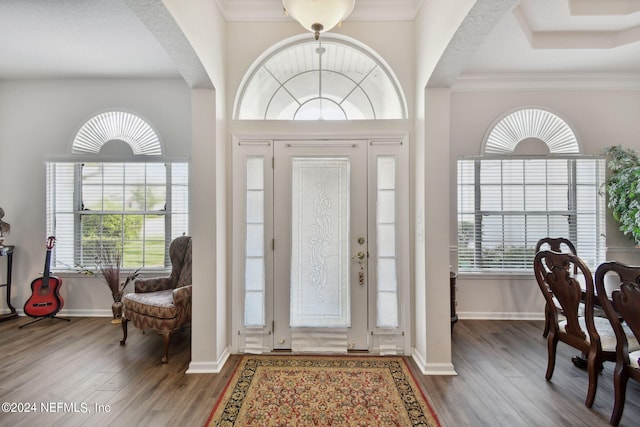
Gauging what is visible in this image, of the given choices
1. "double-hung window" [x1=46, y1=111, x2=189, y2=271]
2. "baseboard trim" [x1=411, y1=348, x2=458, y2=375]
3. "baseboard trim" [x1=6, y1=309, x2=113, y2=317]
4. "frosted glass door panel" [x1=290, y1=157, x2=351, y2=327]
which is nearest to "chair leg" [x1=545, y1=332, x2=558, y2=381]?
"baseboard trim" [x1=411, y1=348, x2=458, y2=375]

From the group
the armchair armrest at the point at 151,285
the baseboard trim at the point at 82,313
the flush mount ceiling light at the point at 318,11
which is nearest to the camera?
the flush mount ceiling light at the point at 318,11

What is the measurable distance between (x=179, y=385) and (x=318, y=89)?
300 cm

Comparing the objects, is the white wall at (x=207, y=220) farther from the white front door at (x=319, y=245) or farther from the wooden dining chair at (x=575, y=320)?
the wooden dining chair at (x=575, y=320)

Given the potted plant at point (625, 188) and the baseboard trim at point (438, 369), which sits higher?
the potted plant at point (625, 188)

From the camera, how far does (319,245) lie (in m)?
3.08

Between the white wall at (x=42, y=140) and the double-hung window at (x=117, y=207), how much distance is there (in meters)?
0.21

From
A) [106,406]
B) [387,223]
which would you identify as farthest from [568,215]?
[106,406]

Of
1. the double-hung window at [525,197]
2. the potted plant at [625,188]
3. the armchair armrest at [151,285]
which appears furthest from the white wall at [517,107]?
the armchair armrest at [151,285]

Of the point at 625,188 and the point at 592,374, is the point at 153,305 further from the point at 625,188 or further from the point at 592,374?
the point at 625,188

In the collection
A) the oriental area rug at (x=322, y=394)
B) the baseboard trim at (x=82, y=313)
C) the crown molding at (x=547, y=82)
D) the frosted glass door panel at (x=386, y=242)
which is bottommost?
the oriental area rug at (x=322, y=394)

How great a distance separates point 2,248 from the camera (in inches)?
153

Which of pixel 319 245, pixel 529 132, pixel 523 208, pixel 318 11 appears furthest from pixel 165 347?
pixel 529 132

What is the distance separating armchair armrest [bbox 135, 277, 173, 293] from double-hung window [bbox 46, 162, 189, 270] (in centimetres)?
53

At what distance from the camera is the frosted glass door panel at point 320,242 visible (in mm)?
3064
